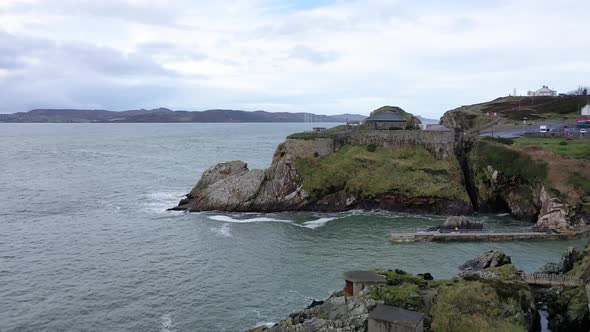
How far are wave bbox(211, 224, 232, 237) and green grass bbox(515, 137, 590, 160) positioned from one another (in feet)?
124

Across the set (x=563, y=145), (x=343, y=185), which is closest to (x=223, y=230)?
(x=343, y=185)

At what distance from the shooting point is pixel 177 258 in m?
42.4

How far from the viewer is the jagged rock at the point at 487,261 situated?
3631cm

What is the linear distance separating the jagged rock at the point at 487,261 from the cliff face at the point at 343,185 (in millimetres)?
21174

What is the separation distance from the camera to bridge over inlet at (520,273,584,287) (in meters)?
32.1

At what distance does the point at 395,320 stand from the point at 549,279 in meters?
16.3

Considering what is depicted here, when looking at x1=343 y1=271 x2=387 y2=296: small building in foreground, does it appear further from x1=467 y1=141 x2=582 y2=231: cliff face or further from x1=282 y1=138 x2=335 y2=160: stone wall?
x1=282 y1=138 x2=335 y2=160: stone wall

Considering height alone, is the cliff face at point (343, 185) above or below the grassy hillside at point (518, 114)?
below

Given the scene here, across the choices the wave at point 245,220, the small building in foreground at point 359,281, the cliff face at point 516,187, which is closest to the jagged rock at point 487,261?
the small building in foreground at point 359,281

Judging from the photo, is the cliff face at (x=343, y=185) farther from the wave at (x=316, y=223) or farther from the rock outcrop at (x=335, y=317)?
the rock outcrop at (x=335, y=317)

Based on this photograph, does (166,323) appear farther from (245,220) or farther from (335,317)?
(245,220)

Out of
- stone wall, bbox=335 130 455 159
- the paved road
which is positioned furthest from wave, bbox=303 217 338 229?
the paved road

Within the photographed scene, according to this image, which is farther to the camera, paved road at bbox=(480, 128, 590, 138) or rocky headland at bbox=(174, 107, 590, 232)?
paved road at bbox=(480, 128, 590, 138)

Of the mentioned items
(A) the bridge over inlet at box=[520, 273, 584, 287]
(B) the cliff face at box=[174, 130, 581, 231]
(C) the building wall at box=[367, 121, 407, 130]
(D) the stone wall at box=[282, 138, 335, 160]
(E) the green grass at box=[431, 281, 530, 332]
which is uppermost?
(C) the building wall at box=[367, 121, 407, 130]
